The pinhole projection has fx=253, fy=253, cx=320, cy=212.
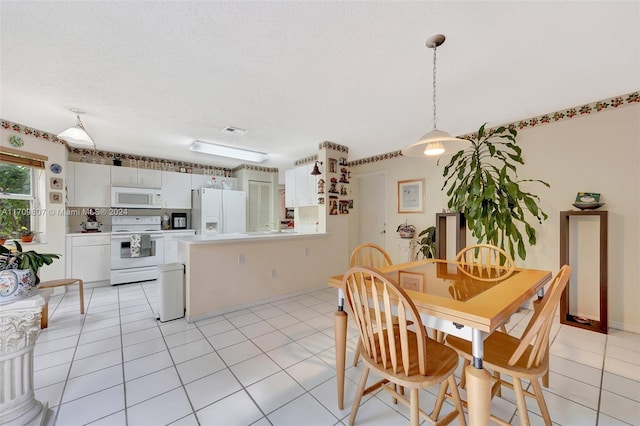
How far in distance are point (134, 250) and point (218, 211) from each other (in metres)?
1.54

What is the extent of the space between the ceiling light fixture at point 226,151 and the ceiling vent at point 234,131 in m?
0.69

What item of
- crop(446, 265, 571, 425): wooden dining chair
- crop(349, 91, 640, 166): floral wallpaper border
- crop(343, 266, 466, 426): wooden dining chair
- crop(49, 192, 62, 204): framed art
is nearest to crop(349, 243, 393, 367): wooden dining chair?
crop(343, 266, 466, 426): wooden dining chair

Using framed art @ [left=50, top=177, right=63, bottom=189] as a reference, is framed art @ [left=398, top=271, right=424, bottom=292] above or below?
below

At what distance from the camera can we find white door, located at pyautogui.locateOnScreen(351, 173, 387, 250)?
4832 millimetres

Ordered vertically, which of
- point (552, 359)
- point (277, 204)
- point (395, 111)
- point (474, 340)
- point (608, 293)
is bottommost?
point (552, 359)

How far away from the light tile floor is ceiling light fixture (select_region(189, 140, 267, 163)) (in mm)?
2452

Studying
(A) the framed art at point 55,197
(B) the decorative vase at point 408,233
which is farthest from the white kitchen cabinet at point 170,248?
(B) the decorative vase at point 408,233

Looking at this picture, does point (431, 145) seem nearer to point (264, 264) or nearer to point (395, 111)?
point (395, 111)

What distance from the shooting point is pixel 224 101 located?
8.36 ft

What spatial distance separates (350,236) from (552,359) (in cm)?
346

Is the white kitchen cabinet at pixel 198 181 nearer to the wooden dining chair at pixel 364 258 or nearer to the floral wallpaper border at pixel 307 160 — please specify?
the floral wallpaper border at pixel 307 160

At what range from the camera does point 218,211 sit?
516 centimetres

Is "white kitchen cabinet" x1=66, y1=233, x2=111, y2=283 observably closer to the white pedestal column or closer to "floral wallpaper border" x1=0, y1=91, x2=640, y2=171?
"floral wallpaper border" x1=0, y1=91, x2=640, y2=171

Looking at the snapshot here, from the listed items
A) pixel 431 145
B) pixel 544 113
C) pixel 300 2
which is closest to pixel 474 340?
pixel 431 145
